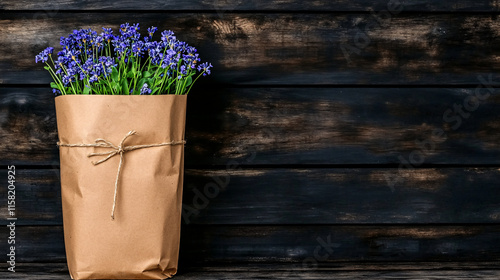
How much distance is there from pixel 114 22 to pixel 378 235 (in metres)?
0.87

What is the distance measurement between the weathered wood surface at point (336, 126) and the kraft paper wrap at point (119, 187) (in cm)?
22

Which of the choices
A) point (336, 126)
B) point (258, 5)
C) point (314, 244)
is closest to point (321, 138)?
point (336, 126)

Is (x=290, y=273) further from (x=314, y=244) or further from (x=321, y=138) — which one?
(x=321, y=138)

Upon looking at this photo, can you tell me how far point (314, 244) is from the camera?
1223 mm

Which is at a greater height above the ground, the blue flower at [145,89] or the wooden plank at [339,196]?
the blue flower at [145,89]

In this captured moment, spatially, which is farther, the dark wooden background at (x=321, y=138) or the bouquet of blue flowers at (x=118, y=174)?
the dark wooden background at (x=321, y=138)

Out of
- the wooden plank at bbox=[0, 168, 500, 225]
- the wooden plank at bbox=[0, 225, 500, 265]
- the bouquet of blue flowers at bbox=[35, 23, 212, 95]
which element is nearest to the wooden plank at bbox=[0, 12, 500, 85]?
the bouquet of blue flowers at bbox=[35, 23, 212, 95]

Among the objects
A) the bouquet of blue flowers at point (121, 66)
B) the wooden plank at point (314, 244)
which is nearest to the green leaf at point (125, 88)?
the bouquet of blue flowers at point (121, 66)

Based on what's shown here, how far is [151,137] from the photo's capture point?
3.21 feet

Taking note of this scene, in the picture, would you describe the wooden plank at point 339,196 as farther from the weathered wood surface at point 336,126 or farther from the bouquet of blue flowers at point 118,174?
the bouquet of blue flowers at point 118,174

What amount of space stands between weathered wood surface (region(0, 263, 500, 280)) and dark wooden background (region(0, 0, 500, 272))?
1.6 inches

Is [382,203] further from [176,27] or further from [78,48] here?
[78,48]

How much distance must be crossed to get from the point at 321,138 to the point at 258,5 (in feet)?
1.23

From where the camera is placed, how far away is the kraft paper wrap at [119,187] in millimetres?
964
